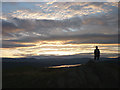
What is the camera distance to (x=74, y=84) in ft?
45.0

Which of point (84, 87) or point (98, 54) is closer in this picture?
point (84, 87)

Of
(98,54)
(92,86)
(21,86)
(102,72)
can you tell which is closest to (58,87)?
(92,86)

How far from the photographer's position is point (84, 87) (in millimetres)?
13258

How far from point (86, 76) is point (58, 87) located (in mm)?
4199

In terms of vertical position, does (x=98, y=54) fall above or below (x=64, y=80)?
above

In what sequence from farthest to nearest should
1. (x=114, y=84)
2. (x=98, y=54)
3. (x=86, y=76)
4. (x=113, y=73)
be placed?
(x=98, y=54) → (x=86, y=76) → (x=113, y=73) → (x=114, y=84)

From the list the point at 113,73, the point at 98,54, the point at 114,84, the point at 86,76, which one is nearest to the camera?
the point at 114,84

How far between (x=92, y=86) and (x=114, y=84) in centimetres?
244

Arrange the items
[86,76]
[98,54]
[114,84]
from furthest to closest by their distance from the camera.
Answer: [98,54] → [86,76] → [114,84]

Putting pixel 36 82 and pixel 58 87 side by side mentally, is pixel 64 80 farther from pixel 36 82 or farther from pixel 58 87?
pixel 36 82

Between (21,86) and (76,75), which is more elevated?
(76,75)

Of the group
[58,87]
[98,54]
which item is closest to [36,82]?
[58,87]

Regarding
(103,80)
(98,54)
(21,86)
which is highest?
(98,54)

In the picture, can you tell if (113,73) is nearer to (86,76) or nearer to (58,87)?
(86,76)
